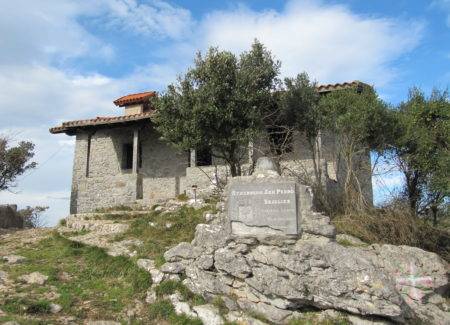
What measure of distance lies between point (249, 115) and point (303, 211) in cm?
481

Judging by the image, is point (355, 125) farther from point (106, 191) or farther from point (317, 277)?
point (106, 191)

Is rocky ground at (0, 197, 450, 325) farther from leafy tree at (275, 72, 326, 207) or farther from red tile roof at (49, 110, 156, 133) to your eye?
red tile roof at (49, 110, 156, 133)

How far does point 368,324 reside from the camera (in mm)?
5836

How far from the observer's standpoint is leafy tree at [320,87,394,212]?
10.1 metres

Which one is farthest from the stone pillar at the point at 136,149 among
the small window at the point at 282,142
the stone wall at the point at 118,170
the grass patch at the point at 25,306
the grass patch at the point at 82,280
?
the grass patch at the point at 25,306

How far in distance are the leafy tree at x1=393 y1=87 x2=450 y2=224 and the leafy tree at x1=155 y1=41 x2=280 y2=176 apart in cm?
450

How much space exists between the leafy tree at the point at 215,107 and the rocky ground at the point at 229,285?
391cm

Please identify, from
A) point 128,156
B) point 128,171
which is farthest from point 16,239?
point 128,156

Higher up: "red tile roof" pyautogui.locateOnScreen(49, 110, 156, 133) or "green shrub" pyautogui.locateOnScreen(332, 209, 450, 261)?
"red tile roof" pyautogui.locateOnScreen(49, 110, 156, 133)

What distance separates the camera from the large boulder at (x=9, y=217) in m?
13.9

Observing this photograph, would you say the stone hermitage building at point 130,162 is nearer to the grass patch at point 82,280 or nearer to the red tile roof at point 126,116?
the red tile roof at point 126,116

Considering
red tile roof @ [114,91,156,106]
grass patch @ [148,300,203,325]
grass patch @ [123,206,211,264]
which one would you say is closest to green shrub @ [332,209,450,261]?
grass patch @ [123,206,211,264]

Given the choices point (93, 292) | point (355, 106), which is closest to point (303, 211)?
point (93, 292)

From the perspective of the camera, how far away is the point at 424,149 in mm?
11164
